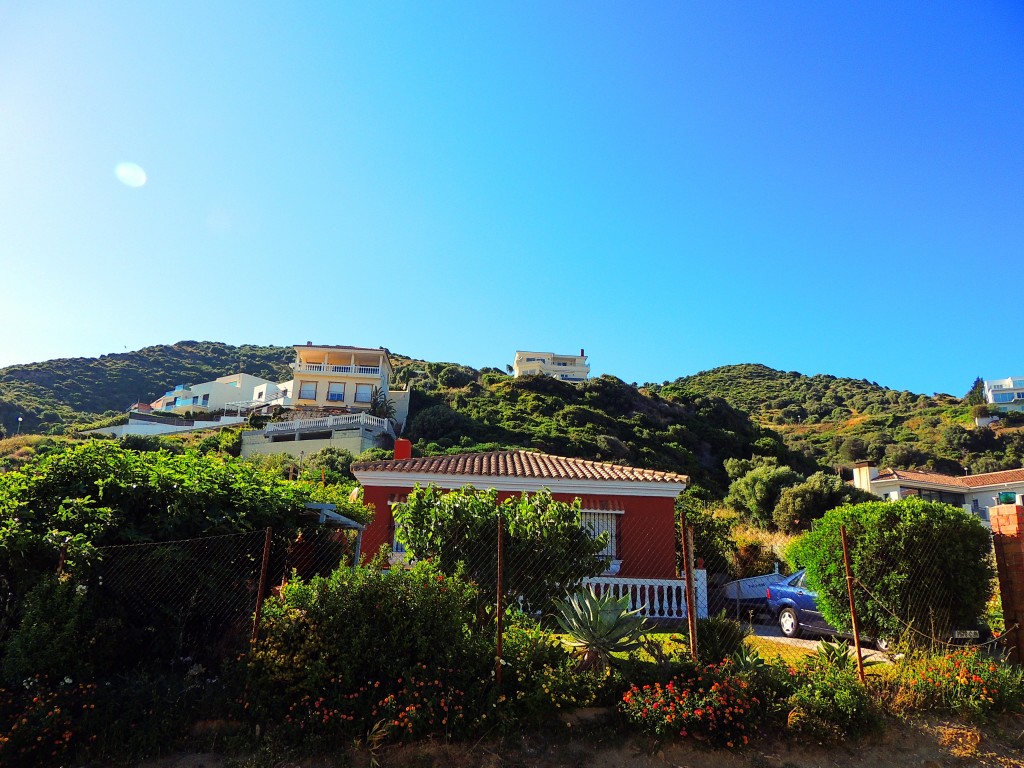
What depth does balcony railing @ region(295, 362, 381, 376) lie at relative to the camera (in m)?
51.3

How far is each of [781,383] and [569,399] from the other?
186ft

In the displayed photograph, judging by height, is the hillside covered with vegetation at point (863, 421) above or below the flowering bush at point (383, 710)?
above

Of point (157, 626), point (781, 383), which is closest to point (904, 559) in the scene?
point (157, 626)

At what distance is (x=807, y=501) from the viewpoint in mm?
A: 27000

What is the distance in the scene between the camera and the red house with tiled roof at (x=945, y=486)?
34.1 m

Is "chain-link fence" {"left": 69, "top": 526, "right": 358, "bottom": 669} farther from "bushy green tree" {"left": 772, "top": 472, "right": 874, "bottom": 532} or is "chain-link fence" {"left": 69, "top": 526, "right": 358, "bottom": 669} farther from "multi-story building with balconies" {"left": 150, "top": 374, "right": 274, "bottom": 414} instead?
"multi-story building with balconies" {"left": 150, "top": 374, "right": 274, "bottom": 414}

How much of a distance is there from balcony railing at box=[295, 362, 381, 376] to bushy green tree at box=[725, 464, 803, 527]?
1232 inches

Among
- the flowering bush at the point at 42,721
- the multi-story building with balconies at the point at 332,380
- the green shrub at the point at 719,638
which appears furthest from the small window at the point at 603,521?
the multi-story building with balconies at the point at 332,380

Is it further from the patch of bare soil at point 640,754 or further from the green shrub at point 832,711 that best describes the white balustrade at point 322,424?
the green shrub at point 832,711

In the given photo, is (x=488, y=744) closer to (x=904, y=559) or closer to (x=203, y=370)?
(x=904, y=559)

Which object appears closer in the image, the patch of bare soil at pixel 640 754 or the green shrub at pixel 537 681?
the patch of bare soil at pixel 640 754

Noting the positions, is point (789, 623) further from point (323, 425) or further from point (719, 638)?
point (323, 425)

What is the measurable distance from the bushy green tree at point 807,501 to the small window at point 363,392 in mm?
33157

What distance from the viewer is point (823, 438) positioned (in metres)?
63.3
